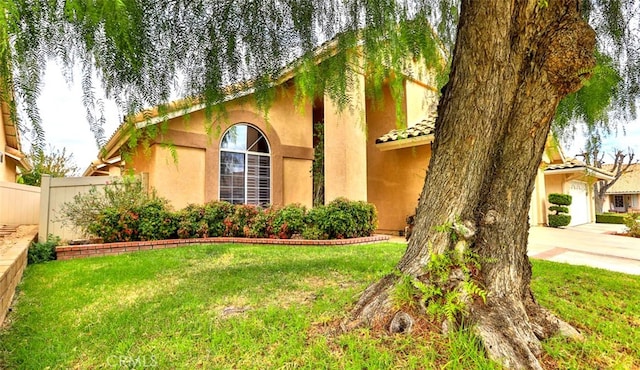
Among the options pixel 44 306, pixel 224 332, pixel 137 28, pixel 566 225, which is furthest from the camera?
pixel 566 225

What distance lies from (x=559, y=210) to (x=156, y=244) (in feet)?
62.1

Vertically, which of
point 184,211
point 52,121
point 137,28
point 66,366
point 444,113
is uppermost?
point 137,28

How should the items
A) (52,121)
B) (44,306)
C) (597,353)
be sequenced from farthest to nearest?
1. (44,306)
2. (597,353)
3. (52,121)

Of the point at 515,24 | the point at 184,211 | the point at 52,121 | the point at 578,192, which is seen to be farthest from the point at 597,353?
the point at 578,192

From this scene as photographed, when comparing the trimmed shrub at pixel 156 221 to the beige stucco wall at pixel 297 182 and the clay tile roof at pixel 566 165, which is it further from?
the clay tile roof at pixel 566 165

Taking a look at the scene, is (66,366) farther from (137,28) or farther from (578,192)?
A: (578,192)

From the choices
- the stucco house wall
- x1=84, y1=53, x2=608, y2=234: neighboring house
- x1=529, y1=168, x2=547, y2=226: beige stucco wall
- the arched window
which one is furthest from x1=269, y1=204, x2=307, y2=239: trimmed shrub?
x1=529, y1=168, x2=547, y2=226: beige stucco wall

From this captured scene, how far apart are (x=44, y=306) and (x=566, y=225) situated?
20756 mm

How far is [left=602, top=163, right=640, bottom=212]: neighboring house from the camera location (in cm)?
3644

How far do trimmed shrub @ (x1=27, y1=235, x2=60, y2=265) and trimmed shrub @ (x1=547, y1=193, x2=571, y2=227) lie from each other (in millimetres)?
20659

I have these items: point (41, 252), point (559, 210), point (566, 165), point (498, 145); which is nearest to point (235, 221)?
point (41, 252)

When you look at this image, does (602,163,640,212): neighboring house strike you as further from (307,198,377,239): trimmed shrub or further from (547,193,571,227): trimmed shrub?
(307,198,377,239): trimmed shrub

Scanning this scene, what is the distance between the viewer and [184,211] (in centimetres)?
935

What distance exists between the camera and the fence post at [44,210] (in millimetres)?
8281
